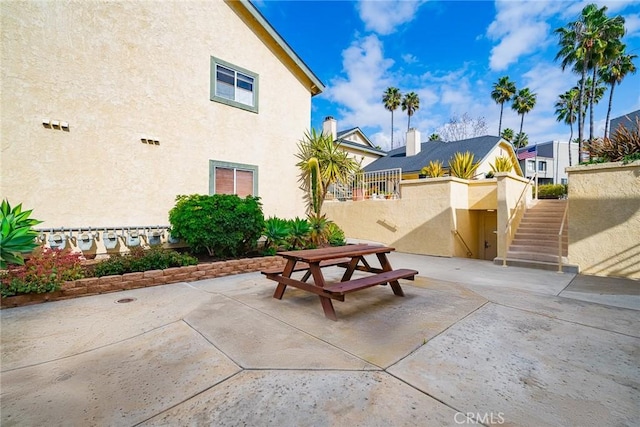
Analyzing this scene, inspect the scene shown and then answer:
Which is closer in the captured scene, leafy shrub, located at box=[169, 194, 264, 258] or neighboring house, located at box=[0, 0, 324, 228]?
neighboring house, located at box=[0, 0, 324, 228]

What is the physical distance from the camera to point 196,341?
2965 mm

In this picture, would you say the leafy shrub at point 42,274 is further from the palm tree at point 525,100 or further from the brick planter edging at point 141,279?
the palm tree at point 525,100

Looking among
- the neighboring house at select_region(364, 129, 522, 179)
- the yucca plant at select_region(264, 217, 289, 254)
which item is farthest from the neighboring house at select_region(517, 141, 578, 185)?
the yucca plant at select_region(264, 217, 289, 254)

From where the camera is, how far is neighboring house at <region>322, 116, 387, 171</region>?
1702 centimetres

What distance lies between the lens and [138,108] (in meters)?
6.66

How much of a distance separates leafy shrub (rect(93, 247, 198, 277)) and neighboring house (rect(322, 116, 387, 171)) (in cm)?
1298

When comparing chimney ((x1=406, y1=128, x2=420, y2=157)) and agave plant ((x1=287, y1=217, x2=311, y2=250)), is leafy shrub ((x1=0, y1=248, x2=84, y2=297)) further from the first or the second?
chimney ((x1=406, y1=128, x2=420, y2=157))

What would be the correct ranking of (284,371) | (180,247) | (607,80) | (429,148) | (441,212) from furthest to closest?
(607,80), (429,148), (441,212), (180,247), (284,371)

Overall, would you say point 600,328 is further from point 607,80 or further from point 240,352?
point 607,80

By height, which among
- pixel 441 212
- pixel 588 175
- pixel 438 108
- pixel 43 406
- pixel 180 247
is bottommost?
pixel 43 406

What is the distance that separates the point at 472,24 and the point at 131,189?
14354 millimetres

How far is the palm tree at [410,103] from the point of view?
115 feet

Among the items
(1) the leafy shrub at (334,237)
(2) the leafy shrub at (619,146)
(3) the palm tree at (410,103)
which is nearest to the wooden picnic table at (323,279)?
(1) the leafy shrub at (334,237)

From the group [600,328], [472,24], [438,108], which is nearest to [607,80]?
[438,108]
